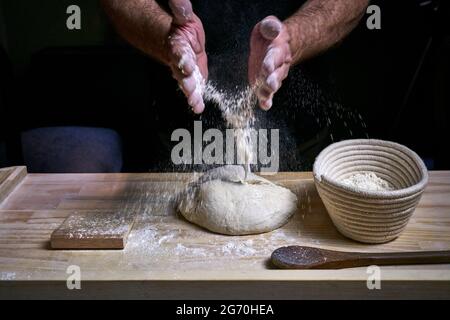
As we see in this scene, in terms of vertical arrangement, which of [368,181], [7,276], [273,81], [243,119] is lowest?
[7,276]

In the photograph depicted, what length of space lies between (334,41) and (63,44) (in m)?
1.08

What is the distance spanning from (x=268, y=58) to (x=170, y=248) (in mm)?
513

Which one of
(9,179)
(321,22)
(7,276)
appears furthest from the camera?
(321,22)

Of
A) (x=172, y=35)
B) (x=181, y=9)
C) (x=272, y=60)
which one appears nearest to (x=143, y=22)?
(x=172, y=35)

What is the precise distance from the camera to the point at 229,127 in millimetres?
1603

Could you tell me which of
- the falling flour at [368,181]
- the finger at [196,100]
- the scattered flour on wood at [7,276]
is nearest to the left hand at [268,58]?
the finger at [196,100]

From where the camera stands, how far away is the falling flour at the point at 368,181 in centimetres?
129

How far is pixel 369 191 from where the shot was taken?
1116 mm

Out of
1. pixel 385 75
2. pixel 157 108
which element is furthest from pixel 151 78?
pixel 385 75

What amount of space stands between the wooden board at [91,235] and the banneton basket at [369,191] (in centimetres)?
49

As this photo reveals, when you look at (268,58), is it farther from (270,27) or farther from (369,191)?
(369,191)

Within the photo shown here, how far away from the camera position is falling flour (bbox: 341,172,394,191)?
50.8 inches

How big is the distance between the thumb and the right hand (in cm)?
18

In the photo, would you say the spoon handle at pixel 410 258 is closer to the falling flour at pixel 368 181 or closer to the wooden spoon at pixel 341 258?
the wooden spoon at pixel 341 258
